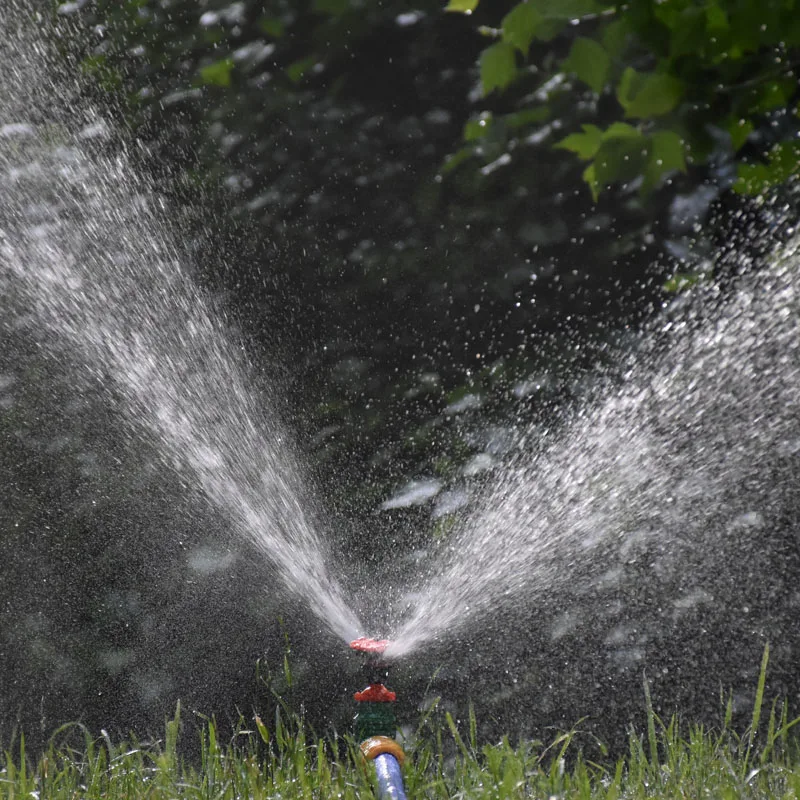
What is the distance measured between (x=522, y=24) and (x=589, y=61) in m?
0.16

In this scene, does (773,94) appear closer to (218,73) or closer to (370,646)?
(370,646)

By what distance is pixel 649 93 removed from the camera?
1775mm

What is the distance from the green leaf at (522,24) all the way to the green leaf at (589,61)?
113 millimetres

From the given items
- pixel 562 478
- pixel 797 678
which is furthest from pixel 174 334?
pixel 797 678

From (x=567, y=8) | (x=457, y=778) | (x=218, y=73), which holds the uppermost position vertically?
(x=218, y=73)

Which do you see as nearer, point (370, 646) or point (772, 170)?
point (370, 646)

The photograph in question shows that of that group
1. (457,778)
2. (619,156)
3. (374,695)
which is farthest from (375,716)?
(619,156)

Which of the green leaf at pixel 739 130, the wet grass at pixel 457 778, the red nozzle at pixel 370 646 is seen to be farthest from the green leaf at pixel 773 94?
the red nozzle at pixel 370 646

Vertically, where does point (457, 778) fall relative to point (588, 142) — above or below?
below

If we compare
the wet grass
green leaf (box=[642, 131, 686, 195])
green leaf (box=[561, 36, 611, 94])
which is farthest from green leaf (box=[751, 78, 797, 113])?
the wet grass

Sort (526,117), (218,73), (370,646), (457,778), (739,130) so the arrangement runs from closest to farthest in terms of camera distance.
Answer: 1. (370,646)
2. (457,778)
3. (739,130)
4. (526,117)
5. (218,73)

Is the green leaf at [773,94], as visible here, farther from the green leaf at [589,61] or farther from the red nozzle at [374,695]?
the red nozzle at [374,695]

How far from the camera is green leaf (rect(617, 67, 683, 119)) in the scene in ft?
5.82

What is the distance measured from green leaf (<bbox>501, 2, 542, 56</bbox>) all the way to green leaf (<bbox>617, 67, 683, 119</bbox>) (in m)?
0.20
